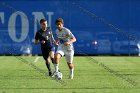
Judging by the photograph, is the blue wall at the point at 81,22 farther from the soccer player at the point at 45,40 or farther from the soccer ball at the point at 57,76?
the soccer ball at the point at 57,76

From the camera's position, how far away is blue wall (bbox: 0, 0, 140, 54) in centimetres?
3800

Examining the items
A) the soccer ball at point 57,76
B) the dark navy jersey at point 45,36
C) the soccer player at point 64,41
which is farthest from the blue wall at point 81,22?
the soccer ball at point 57,76

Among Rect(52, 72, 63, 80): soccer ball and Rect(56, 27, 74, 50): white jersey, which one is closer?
Rect(52, 72, 63, 80): soccer ball

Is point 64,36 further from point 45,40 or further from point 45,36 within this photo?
point 45,40

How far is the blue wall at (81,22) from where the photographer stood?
38000mm

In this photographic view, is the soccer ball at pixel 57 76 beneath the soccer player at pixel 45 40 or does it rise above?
beneath

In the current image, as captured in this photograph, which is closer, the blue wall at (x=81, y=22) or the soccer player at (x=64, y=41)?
the soccer player at (x=64, y=41)

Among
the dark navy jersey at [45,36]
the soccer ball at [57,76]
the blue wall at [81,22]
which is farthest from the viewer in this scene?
the blue wall at [81,22]

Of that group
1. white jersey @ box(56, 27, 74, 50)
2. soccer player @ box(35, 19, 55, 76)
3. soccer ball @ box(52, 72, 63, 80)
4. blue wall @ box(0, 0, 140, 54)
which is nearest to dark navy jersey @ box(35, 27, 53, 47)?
soccer player @ box(35, 19, 55, 76)

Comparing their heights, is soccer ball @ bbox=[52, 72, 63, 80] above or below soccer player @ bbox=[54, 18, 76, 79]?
below

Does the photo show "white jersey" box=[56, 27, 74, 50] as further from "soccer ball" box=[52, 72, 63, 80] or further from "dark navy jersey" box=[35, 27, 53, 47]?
"dark navy jersey" box=[35, 27, 53, 47]

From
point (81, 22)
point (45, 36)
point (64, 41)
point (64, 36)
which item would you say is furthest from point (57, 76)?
point (81, 22)

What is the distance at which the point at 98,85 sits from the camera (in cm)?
1683

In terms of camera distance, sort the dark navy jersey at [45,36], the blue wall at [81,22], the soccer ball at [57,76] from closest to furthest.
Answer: the soccer ball at [57,76], the dark navy jersey at [45,36], the blue wall at [81,22]
